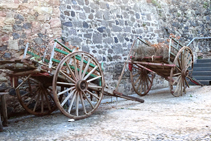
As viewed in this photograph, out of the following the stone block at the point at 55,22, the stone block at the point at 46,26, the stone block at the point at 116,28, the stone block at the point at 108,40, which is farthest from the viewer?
the stone block at the point at 116,28

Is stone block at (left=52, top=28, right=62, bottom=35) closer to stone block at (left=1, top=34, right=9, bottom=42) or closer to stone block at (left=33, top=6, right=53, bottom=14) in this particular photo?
stone block at (left=33, top=6, right=53, bottom=14)

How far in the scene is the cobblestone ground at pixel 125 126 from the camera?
297 cm

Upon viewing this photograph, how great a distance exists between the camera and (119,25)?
7.08 meters

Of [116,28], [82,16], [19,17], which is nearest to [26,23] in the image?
[19,17]

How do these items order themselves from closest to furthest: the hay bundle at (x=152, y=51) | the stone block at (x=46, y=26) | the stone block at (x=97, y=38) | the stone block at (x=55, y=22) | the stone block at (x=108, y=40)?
the stone block at (x=46, y=26) → the stone block at (x=55, y=22) → the hay bundle at (x=152, y=51) → the stone block at (x=97, y=38) → the stone block at (x=108, y=40)

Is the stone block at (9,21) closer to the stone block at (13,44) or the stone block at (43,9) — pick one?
the stone block at (13,44)

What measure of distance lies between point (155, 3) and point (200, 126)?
241 inches

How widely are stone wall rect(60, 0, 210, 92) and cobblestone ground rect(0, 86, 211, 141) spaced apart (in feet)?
7.27

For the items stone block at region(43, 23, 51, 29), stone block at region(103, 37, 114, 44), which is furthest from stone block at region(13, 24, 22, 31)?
stone block at region(103, 37, 114, 44)

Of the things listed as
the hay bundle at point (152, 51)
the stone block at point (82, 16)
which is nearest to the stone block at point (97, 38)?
the stone block at point (82, 16)

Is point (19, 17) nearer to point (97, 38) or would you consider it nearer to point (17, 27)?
point (17, 27)

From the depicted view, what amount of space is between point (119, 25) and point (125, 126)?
4.24 m

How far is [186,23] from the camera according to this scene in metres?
9.77

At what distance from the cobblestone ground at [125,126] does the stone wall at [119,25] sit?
2214 mm
